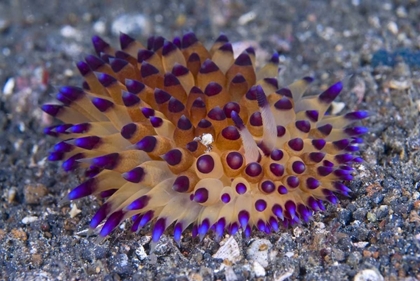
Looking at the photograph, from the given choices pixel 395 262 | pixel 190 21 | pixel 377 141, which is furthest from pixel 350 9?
pixel 395 262

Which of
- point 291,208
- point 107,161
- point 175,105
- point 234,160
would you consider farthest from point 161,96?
point 291,208

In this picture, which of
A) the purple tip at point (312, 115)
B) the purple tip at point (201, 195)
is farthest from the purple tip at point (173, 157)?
the purple tip at point (312, 115)

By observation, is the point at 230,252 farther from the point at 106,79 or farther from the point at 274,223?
the point at 106,79

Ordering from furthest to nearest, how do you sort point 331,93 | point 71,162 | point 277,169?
point 331,93
point 71,162
point 277,169

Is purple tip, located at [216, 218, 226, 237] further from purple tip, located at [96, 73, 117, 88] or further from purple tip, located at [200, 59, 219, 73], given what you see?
purple tip, located at [96, 73, 117, 88]

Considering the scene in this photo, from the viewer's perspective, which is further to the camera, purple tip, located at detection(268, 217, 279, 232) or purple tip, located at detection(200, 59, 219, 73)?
purple tip, located at detection(200, 59, 219, 73)

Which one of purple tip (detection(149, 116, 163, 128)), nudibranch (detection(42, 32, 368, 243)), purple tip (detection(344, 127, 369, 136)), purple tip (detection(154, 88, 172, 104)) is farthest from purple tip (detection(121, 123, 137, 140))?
purple tip (detection(344, 127, 369, 136))
